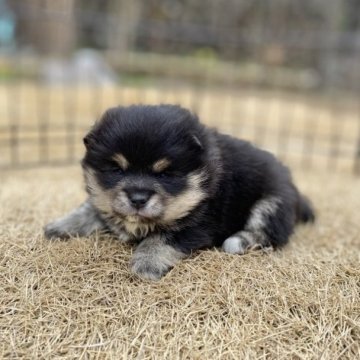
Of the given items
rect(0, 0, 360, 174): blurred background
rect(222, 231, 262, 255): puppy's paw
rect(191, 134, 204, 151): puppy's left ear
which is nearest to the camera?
rect(191, 134, 204, 151): puppy's left ear

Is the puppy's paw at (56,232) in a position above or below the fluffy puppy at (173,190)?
below

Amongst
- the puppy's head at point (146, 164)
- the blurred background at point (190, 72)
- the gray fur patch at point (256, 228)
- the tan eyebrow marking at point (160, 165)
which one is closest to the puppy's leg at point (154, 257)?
the puppy's head at point (146, 164)

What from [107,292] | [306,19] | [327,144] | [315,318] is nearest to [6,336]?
[107,292]

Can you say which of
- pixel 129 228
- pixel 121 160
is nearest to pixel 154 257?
pixel 129 228

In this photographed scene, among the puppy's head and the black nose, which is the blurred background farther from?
the black nose

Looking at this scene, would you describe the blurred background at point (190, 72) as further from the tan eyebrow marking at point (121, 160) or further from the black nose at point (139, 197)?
the black nose at point (139, 197)

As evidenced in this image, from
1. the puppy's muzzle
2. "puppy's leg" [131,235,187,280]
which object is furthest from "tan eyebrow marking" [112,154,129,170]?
"puppy's leg" [131,235,187,280]

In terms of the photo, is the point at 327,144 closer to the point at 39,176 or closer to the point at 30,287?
the point at 39,176
